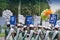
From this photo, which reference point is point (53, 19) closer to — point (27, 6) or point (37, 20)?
point (37, 20)

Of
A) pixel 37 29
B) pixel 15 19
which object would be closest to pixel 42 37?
pixel 37 29

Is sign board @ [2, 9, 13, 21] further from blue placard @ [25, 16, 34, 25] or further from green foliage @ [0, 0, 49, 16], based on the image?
blue placard @ [25, 16, 34, 25]

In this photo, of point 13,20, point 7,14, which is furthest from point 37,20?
point 7,14

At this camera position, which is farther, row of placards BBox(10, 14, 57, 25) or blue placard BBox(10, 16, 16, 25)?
blue placard BBox(10, 16, 16, 25)

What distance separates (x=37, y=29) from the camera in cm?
1011

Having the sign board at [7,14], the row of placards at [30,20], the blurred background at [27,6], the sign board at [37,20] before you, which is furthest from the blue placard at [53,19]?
the sign board at [7,14]

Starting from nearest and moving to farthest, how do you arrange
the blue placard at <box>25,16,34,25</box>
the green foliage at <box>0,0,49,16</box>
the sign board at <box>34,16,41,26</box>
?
the blue placard at <box>25,16,34,25</box>
the sign board at <box>34,16,41,26</box>
the green foliage at <box>0,0,49,16</box>

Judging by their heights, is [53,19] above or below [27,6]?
below

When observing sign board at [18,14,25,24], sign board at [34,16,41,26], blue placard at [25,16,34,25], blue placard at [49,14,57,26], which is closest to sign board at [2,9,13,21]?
sign board at [18,14,25,24]

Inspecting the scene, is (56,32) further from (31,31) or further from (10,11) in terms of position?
(10,11)

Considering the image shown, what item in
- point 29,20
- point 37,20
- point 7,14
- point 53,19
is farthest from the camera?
point 7,14

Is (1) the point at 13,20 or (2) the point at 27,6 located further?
(2) the point at 27,6

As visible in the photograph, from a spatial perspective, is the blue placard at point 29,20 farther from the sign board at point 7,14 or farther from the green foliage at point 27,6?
the sign board at point 7,14

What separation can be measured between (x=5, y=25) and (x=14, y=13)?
1.42 ft
